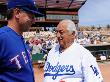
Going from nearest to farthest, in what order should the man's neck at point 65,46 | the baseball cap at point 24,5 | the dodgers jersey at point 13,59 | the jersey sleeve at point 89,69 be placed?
the dodgers jersey at point 13,59 < the baseball cap at point 24,5 < the jersey sleeve at point 89,69 < the man's neck at point 65,46

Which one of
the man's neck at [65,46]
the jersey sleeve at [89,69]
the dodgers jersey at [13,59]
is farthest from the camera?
the man's neck at [65,46]

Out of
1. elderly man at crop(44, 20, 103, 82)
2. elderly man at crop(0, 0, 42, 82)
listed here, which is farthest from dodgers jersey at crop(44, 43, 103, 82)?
elderly man at crop(0, 0, 42, 82)

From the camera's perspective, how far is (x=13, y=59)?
2.83m

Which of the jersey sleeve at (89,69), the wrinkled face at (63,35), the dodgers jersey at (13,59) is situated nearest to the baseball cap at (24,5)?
the dodgers jersey at (13,59)

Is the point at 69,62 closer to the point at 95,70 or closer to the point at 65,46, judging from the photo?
the point at 65,46

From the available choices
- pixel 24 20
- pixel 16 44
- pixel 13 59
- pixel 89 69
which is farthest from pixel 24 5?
pixel 89 69

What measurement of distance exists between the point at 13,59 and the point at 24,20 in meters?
0.31

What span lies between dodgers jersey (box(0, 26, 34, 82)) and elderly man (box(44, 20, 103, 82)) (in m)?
1.73

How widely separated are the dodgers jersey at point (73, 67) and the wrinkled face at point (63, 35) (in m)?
0.09

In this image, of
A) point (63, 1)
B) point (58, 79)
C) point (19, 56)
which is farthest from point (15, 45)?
point (63, 1)

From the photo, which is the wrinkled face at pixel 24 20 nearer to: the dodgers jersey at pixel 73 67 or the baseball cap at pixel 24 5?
the baseball cap at pixel 24 5

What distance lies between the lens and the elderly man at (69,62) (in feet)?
15.1

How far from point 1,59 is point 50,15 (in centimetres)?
6512

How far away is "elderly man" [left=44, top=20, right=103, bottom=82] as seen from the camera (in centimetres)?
459
